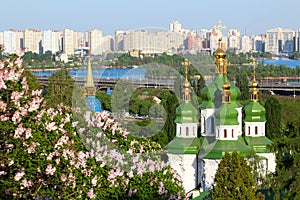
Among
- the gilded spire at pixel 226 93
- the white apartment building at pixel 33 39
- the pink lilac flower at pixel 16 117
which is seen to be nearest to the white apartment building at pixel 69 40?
the white apartment building at pixel 33 39

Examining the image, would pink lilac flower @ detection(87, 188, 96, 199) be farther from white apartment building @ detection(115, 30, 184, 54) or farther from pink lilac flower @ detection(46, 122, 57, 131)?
white apartment building @ detection(115, 30, 184, 54)

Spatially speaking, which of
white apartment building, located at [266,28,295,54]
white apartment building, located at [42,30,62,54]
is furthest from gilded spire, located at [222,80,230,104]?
white apartment building, located at [266,28,295,54]

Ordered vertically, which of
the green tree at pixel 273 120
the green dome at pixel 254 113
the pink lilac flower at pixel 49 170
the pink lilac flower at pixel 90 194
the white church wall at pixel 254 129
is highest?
the pink lilac flower at pixel 49 170

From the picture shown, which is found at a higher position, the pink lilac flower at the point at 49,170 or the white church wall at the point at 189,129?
the pink lilac flower at the point at 49,170

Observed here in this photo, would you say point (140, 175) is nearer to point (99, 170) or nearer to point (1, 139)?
point (99, 170)

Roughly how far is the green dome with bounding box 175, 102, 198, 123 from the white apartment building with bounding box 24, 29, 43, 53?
191 ft

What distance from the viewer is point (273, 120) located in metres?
14.4

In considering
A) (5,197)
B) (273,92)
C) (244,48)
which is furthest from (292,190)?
(244,48)

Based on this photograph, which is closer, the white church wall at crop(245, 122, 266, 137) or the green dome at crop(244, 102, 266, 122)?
the white church wall at crop(245, 122, 266, 137)

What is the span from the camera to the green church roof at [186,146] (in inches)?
410

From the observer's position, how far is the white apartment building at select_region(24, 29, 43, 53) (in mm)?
68062

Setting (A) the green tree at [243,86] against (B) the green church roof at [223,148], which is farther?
(A) the green tree at [243,86]

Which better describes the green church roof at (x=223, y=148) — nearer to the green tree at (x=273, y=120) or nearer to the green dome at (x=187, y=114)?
the green dome at (x=187, y=114)

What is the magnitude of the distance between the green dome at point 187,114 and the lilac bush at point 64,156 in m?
4.32
